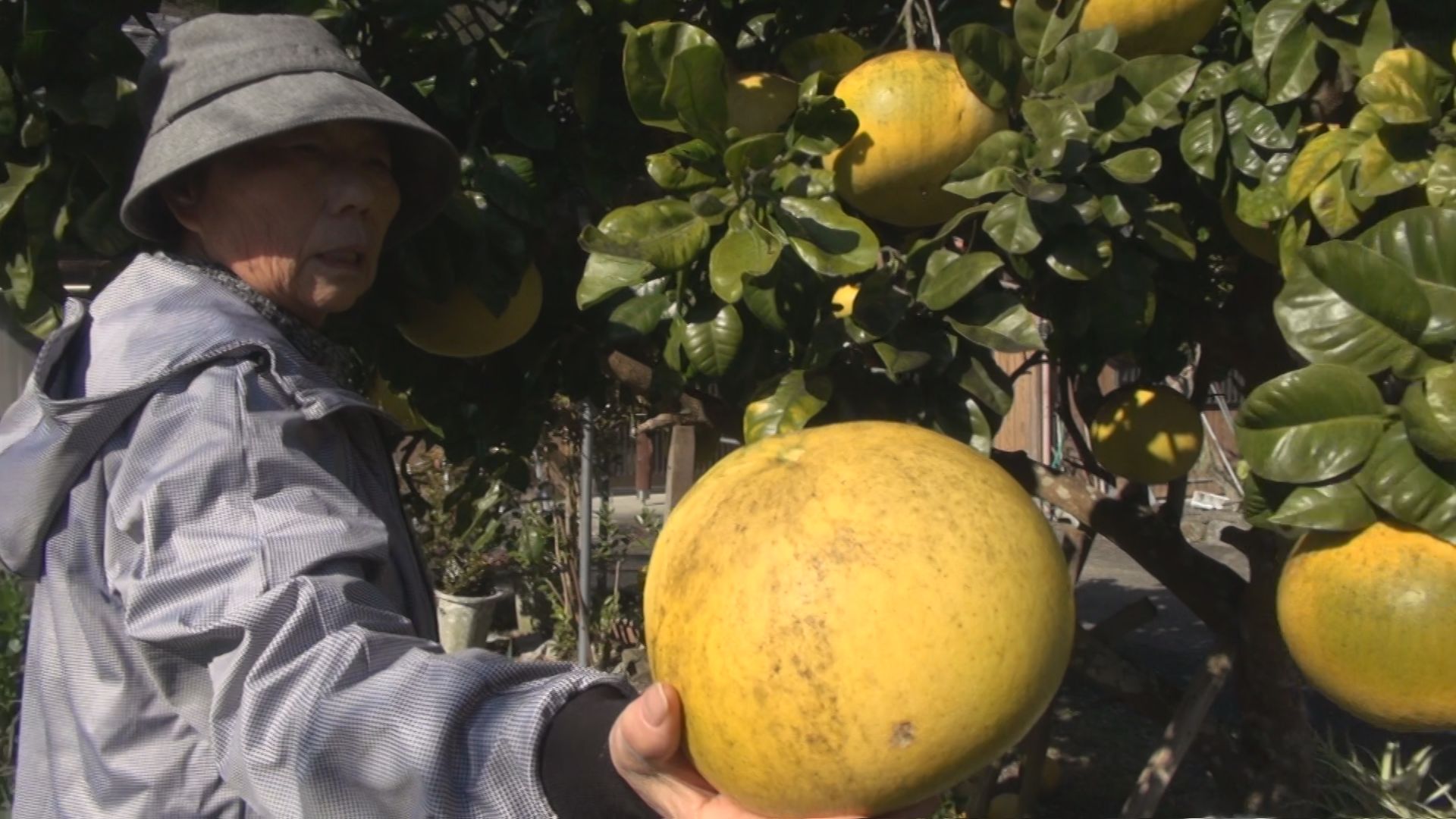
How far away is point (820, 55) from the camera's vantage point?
65.9 inches

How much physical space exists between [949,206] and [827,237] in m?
0.29

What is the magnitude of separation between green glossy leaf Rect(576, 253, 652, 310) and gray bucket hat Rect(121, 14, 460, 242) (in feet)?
0.87

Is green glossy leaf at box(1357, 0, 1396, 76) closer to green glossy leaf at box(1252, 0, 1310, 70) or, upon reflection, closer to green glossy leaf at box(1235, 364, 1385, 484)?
green glossy leaf at box(1252, 0, 1310, 70)

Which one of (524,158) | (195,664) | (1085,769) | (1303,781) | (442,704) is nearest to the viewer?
(442,704)

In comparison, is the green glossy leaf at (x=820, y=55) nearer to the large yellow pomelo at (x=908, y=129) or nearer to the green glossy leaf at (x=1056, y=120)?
the large yellow pomelo at (x=908, y=129)

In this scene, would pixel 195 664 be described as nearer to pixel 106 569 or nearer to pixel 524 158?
pixel 106 569

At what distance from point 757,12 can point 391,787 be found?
138 cm

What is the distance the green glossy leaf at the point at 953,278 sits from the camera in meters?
1.30

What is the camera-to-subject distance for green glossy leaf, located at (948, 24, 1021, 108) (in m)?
1.45

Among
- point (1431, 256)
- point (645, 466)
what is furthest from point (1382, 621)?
point (645, 466)

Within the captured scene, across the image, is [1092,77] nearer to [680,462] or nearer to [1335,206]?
[1335,206]

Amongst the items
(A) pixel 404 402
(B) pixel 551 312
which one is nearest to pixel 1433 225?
(B) pixel 551 312

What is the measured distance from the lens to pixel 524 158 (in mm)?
1850

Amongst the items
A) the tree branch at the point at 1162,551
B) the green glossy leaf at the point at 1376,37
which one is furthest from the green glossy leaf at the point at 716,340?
the tree branch at the point at 1162,551
